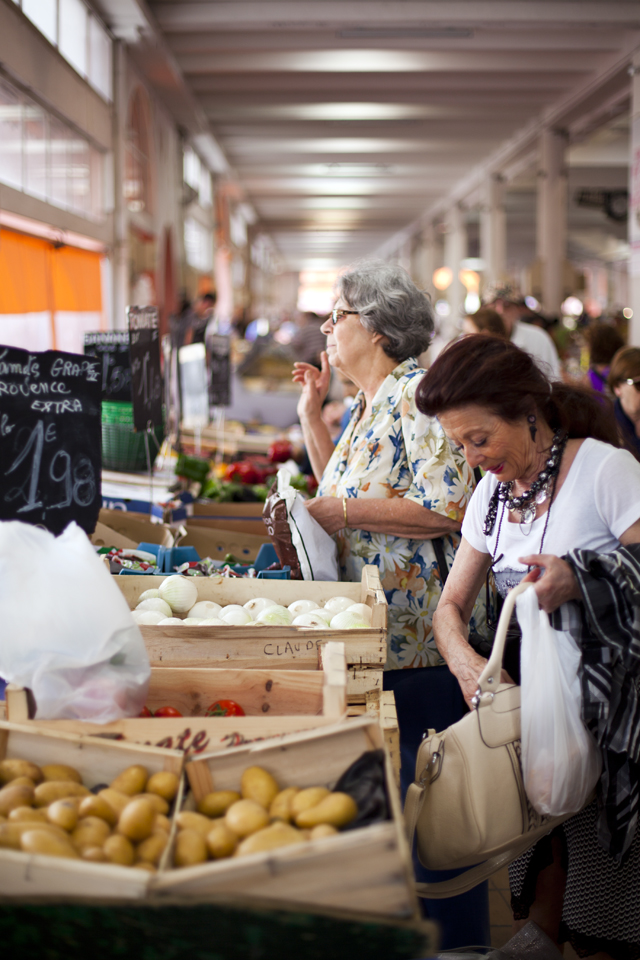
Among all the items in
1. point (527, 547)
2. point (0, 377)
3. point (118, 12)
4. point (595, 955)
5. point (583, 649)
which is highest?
point (118, 12)

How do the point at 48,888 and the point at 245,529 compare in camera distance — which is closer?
the point at 48,888

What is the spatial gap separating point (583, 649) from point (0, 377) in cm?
138

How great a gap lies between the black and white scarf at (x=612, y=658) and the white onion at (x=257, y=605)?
2.37 ft

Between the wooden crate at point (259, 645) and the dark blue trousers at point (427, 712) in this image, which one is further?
the dark blue trousers at point (427, 712)

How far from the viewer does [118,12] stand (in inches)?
277

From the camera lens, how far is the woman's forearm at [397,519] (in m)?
2.22

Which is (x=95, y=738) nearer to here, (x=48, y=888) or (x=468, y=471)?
(x=48, y=888)

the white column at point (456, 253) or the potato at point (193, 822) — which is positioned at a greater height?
the white column at point (456, 253)

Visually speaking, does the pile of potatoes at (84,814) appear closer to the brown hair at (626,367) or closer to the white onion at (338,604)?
the white onion at (338,604)

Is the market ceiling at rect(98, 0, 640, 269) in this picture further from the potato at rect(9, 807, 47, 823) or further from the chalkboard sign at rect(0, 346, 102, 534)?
the potato at rect(9, 807, 47, 823)

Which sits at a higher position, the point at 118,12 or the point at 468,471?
the point at 118,12

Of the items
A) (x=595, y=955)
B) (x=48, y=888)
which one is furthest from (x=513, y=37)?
(x=48, y=888)

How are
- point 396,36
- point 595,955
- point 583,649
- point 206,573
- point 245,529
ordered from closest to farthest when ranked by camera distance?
point 583,649, point 595,955, point 206,573, point 245,529, point 396,36

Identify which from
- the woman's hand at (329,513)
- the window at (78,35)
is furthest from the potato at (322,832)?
the window at (78,35)
